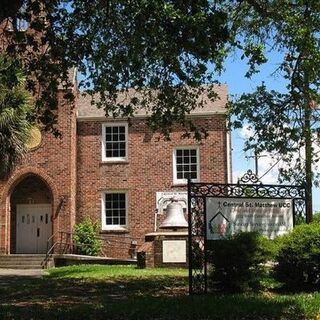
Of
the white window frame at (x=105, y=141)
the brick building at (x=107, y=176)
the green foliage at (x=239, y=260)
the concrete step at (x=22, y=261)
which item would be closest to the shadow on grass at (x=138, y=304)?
the green foliage at (x=239, y=260)

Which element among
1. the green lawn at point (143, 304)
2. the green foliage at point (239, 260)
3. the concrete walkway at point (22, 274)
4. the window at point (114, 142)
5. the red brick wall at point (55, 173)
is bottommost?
the concrete walkway at point (22, 274)

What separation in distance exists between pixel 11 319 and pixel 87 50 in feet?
18.4

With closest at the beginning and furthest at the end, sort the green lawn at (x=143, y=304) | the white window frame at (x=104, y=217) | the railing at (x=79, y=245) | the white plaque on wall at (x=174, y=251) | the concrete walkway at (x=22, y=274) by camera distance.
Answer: the green lawn at (x=143, y=304) < the concrete walkway at (x=22, y=274) < the white plaque on wall at (x=174, y=251) < the railing at (x=79, y=245) < the white window frame at (x=104, y=217)

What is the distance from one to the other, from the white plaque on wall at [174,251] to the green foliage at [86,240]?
27.5 feet

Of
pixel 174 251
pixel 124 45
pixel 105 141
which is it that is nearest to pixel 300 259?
pixel 124 45

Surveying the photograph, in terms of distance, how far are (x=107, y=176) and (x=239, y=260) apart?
1860cm

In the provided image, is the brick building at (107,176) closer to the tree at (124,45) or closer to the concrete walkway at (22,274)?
the concrete walkway at (22,274)

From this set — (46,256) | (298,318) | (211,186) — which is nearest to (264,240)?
(211,186)

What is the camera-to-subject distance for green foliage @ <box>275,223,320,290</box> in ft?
41.5

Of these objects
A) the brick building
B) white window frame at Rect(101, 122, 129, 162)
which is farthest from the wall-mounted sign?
white window frame at Rect(101, 122, 129, 162)

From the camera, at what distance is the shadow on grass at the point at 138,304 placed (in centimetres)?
978

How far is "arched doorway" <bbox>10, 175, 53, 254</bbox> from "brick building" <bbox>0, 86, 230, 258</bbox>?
5cm

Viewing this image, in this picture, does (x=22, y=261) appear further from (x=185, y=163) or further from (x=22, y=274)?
(x=185, y=163)

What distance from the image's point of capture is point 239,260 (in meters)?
12.6
